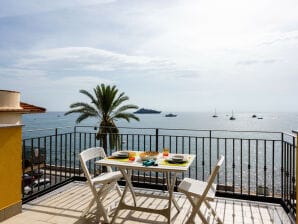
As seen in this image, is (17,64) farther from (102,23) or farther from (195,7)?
(195,7)

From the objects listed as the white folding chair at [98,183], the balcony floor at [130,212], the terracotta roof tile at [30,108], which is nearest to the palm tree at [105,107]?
the balcony floor at [130,212]

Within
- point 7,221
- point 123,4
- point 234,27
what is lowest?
point 7,221

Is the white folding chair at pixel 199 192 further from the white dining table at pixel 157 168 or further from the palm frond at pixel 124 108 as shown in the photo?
the palm frond at pixel 124 108

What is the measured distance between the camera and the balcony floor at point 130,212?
3.12 metres

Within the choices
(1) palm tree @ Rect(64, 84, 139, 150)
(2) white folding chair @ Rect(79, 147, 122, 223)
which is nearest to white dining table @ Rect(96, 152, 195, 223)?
(2) white folding chair @ Rect(79, 147, 122, 223)

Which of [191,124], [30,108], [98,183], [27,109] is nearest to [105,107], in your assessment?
[30,108]

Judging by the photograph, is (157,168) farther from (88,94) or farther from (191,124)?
(191,124)

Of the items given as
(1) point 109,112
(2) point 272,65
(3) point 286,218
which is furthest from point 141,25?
(1) point 109,112

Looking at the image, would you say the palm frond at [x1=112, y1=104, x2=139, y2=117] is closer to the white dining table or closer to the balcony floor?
the balcony floor

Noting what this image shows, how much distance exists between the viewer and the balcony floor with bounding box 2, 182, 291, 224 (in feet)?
10.2

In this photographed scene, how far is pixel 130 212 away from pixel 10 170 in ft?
5.35

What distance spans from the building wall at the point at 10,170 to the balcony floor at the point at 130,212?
0.51ft

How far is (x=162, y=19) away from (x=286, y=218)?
4.12 meters

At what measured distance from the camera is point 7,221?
307 cm
